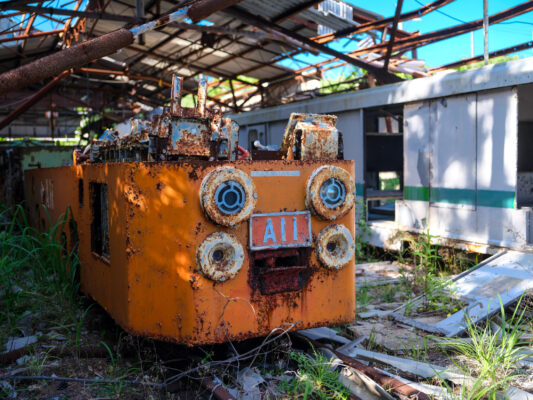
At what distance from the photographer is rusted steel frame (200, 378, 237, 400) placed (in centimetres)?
261

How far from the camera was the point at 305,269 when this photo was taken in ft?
10.0

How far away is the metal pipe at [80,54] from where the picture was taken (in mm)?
4172

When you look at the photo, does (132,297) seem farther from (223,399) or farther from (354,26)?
(354,26)

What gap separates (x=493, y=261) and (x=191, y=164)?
4.19 m

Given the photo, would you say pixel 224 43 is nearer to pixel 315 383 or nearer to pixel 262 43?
pixel 262 43

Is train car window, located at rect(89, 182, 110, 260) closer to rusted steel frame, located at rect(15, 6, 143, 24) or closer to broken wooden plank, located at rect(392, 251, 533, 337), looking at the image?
broken wooden plank, located at rect(392, 251, 533, 337)

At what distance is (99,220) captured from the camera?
374cm

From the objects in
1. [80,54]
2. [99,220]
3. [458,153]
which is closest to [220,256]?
[99,220]

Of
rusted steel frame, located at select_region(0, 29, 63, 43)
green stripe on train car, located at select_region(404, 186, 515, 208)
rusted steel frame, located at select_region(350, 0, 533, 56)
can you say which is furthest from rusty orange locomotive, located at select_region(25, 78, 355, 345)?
rusted steel frame, located at select_region(0, 29, 63, 43)

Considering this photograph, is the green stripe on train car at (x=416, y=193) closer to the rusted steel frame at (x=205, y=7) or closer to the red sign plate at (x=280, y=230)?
the rusted steel frame at (x=205, y=7)

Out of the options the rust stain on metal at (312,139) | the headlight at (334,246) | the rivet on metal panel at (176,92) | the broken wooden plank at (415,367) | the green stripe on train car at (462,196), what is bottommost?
the broken wooden plank at (415,367)

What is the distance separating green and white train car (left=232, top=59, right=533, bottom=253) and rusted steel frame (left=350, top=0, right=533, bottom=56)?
1.70 metres

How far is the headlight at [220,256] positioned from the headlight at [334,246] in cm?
56

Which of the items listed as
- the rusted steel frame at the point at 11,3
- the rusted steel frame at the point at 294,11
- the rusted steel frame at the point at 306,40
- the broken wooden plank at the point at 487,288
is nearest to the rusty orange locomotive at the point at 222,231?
the broken wooden plank at the point at 487,288
